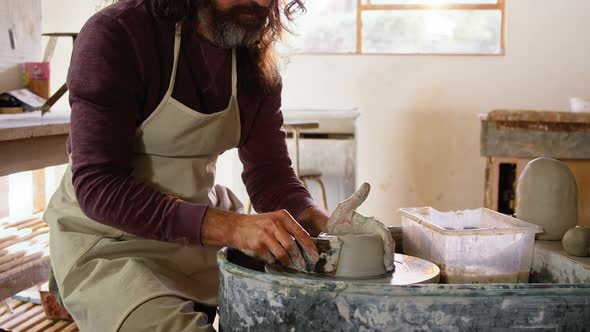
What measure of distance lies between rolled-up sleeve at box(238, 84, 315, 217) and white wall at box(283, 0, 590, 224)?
134 inches

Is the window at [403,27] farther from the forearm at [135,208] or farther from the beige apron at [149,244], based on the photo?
the forearm at [135,208]

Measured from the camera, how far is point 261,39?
1800mm

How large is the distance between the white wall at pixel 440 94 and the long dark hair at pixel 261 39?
326 cm

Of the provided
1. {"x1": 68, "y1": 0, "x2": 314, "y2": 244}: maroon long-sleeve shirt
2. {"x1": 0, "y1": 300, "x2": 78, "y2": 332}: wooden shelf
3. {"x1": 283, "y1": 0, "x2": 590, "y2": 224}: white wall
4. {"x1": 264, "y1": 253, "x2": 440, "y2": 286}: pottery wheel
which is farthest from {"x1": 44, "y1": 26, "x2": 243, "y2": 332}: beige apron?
{"x1": 283, "y1": 0, "x2": 590, "y2": 224}: white wall

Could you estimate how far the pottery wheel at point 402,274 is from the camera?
1262mm

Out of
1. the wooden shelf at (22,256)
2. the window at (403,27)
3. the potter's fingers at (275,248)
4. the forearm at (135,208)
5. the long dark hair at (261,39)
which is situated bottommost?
the wooden shelf at (22,256)

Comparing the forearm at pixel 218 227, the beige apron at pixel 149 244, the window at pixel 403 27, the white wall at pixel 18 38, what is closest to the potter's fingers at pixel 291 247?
the forearm at pixel 218 227

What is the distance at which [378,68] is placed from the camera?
5.15 m

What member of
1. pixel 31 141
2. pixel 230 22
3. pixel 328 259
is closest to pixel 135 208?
pixel 328 259

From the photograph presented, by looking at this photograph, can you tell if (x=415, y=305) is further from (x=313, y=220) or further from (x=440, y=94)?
(x=440, y=94)

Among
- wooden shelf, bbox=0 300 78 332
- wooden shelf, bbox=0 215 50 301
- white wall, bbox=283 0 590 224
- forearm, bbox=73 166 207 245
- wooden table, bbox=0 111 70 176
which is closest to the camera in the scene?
forearm, bbox=73 166 207 245

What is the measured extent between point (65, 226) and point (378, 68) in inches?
152

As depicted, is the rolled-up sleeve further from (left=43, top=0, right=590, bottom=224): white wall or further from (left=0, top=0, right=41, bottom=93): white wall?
(left=43, top=0, right=590, bottom=224): white wall

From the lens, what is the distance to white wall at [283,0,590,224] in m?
4.95
